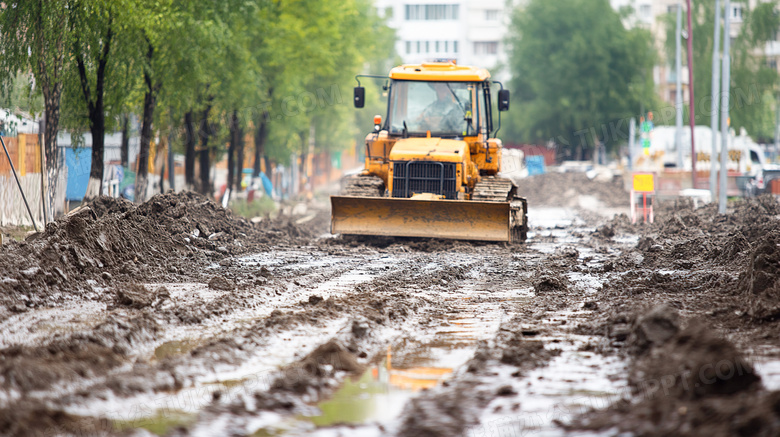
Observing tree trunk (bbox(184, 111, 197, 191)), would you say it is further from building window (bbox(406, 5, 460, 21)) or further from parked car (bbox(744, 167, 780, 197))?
building window (bbox(406, 5, 460, 21))

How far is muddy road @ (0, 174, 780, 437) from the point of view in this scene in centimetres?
517

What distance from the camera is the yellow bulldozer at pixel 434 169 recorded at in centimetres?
1588

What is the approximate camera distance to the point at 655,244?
15.0m

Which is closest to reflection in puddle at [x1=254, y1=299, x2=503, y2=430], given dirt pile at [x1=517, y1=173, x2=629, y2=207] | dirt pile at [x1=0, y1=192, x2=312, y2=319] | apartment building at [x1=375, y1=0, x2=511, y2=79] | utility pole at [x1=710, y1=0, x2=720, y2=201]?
dirt pile at [x1=0, y1=192, x2=312, y2=319]

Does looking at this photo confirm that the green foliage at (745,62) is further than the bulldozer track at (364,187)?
Yes

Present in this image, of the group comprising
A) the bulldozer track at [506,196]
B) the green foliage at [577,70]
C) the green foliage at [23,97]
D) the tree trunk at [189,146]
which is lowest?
the bulldozer track at [506,196]

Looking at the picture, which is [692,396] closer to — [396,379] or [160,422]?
[396,379]

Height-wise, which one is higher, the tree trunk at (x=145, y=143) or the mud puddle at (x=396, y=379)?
the tree trunk at (x=145, y=143)

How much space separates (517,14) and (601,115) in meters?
10.7

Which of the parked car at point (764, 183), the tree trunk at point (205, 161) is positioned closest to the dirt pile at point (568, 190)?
the parked car at point (764, 183)

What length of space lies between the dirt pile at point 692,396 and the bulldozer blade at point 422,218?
9.37 m

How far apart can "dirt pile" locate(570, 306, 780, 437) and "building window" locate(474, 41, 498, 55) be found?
310 feet

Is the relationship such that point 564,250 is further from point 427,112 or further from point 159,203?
point 159,203

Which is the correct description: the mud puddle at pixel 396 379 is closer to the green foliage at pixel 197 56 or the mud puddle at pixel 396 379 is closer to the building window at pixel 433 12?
the green foliage at pixel 197 56
